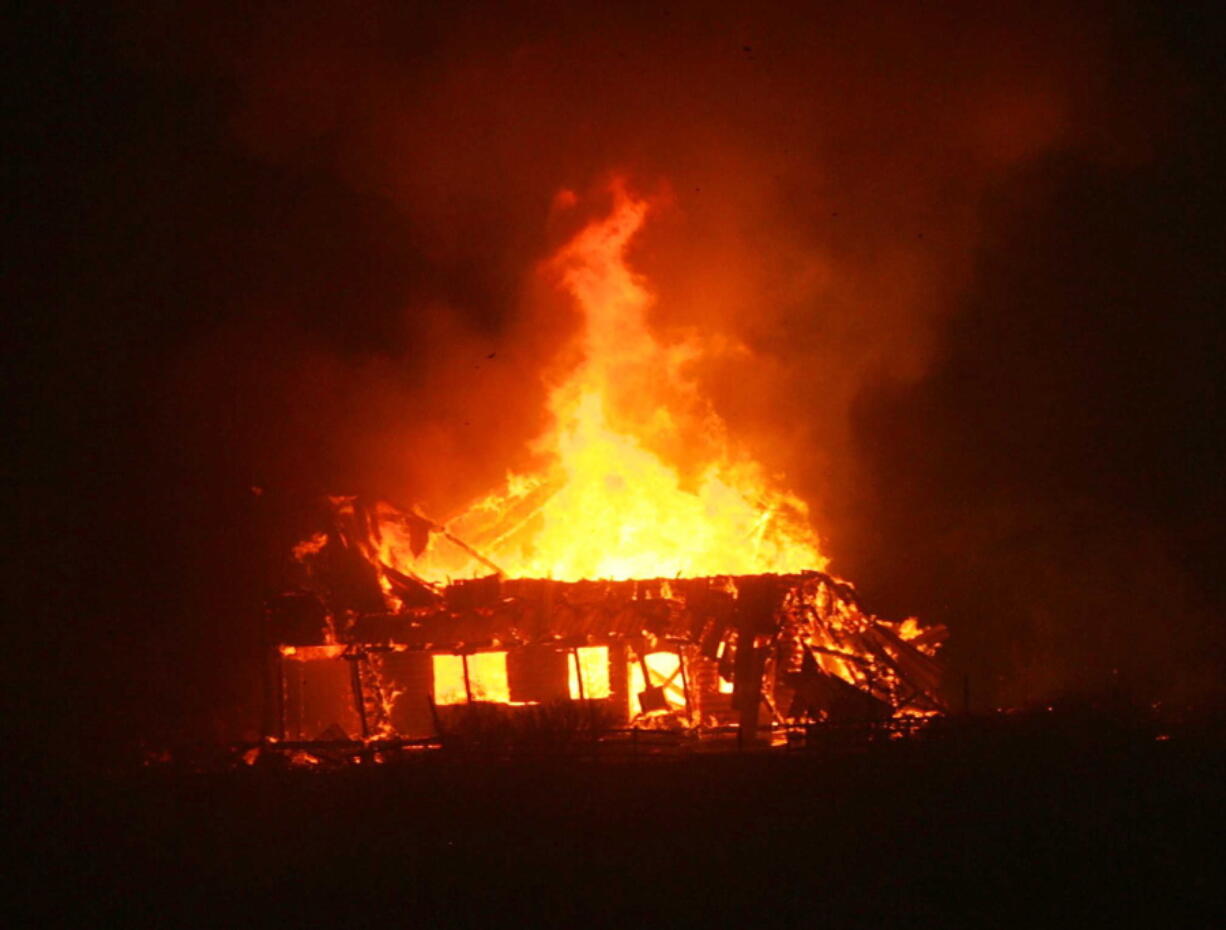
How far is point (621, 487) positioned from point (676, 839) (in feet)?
47.5

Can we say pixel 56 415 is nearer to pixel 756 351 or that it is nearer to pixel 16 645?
pixel 16 645

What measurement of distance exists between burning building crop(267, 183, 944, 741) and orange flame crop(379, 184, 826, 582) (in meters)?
0.06

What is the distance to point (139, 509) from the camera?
84.8 feet

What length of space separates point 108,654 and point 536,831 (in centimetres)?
1329

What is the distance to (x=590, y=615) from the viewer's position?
2234cm

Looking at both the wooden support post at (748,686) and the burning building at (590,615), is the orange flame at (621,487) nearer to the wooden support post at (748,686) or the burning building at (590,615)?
the burning building at (590,615)

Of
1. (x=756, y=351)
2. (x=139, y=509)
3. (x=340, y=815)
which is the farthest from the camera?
(x=756, y=351)

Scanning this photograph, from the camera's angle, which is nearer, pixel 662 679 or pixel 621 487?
pixel 662 679

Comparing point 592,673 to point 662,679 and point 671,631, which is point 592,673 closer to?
point 662,679

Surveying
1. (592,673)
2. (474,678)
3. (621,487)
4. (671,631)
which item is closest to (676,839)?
(671,631)

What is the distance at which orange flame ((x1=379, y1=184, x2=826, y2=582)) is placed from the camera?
2684 centimetres

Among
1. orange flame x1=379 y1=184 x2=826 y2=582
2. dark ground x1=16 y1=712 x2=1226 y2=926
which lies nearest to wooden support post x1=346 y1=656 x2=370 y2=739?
orange flame x1=379 y1=184 x2=826 y2=582

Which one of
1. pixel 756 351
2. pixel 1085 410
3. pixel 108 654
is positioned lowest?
pixel 108 654

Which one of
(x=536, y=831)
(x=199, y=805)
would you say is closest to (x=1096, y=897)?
(x=536, y=831)
